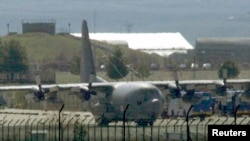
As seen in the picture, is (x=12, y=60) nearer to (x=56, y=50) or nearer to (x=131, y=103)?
(x=56, y=50)

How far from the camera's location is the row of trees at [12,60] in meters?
154

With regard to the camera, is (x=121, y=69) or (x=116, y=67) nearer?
(x=116, y=67)

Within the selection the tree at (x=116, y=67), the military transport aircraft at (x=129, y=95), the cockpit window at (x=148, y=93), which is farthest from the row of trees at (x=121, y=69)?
the cockpit window at (x=148, y=93)

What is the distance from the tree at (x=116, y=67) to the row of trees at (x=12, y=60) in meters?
11.4

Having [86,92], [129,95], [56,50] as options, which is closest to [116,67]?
[56,50]

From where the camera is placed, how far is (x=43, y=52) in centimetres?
18338

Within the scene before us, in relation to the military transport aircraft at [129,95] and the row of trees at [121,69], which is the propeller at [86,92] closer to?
the military transport aircraft at [129,95]

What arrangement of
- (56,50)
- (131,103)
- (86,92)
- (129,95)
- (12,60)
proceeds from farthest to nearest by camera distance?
(56,50)
(12,60)
(86,92)
(129,95)
(131,103)

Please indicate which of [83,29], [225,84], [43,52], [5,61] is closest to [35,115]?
[225,84]

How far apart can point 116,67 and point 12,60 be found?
15.0 m

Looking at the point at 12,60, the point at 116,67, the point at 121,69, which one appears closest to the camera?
the point at 116,67

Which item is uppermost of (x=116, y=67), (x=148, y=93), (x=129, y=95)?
(x=148, y=93)

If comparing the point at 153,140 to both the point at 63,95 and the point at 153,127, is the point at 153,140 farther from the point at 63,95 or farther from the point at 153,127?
the point at 63,95

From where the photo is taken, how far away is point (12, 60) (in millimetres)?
156500
